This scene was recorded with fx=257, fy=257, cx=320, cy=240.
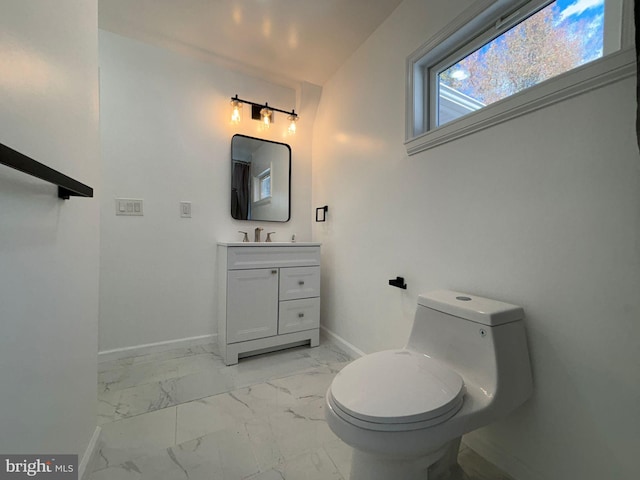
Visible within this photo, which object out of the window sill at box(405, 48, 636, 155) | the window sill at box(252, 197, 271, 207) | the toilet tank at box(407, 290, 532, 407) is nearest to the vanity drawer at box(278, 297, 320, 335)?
the window sill at box(252, 197, 271, 207)

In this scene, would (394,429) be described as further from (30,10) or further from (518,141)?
(30,10)

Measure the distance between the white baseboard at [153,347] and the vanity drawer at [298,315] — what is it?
→ 637mm

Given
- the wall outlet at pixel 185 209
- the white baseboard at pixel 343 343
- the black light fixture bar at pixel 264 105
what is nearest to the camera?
the white baseboard at pixel 343 343

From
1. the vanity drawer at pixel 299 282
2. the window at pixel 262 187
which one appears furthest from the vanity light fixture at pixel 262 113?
the vanity drawer at pixel 299 282

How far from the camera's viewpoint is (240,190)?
2.19m

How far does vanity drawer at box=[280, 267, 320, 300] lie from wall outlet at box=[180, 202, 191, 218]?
0.87 meters

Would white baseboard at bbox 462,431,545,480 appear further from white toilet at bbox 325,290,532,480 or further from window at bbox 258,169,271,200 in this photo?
window at bbox 258,169,271,200

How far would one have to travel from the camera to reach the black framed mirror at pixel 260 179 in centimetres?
218

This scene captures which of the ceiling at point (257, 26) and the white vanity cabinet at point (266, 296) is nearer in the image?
the ceiling at point (257, 26)

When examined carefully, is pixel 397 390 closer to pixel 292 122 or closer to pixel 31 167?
pixel 31 167

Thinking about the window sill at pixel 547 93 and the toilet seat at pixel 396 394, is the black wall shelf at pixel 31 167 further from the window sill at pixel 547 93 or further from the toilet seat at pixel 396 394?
the window sill at pixel 547 93

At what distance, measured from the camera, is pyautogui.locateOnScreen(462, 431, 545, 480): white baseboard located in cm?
94

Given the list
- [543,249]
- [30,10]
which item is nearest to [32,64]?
[30,10]

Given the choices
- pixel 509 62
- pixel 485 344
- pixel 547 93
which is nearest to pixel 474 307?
pixel 485 344
